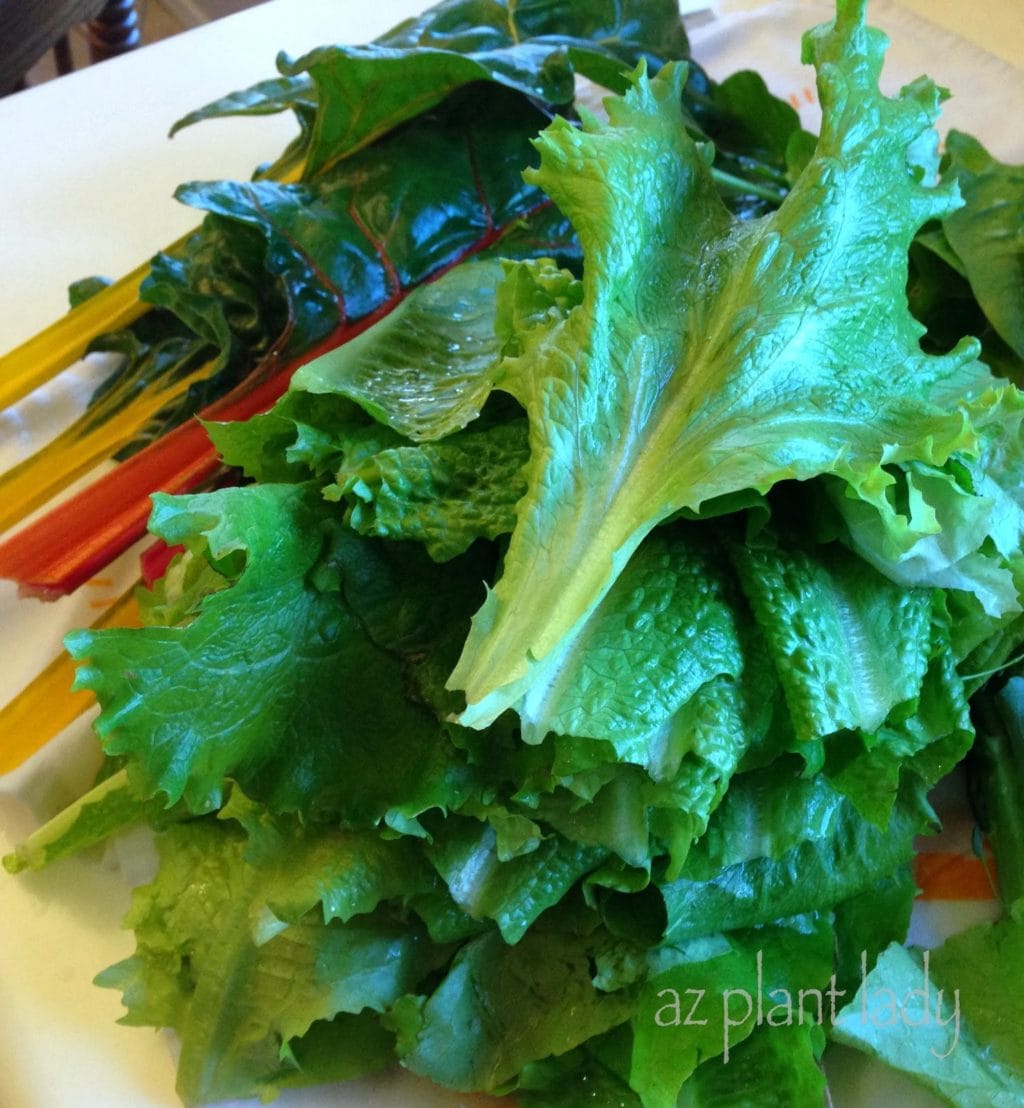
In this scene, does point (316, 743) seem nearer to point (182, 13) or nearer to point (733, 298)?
point (733, 298)

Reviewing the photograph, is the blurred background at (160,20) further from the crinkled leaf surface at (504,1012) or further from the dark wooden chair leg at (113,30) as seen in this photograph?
the crinkled leaf surface at (504,1012)

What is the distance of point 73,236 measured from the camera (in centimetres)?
115

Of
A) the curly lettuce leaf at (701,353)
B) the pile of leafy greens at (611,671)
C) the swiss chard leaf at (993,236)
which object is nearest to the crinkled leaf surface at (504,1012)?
the pile of leafy greens at (611,671)

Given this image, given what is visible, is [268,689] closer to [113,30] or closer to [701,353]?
[701,353]

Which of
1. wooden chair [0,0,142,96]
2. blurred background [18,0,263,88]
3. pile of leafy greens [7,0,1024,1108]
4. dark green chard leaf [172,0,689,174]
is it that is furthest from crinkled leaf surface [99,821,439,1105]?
blurred background [18,0,263,88]

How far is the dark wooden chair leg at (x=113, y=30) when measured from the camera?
1814mm

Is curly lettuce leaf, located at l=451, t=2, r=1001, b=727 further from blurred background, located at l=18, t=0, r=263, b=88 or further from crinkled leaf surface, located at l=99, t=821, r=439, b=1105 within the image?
blurred background, located at l=18, t=0, r=263, b=88

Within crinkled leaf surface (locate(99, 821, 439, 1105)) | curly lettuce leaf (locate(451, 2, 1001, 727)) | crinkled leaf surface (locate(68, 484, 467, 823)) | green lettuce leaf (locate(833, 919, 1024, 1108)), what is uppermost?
curly lettuce leaf (locate(451, 2, 1001, 727))

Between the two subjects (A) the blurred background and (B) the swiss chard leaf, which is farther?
(A) the blurred background

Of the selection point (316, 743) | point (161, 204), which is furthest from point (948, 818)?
point (161, 204)

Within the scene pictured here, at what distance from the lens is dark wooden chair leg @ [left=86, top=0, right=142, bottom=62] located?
71.4 inches

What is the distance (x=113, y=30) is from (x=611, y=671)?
5.77ft

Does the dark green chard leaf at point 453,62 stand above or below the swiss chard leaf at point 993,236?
above

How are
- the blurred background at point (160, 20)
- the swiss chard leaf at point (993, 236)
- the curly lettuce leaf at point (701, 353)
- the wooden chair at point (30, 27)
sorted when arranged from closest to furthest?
1. the curly lettuce leaf at point (701, 353)
2. the swiss chard leaf at point (993, 236)
3. the wooden chair at point (30, 27)
4. the blurred background at point (160, 20)
